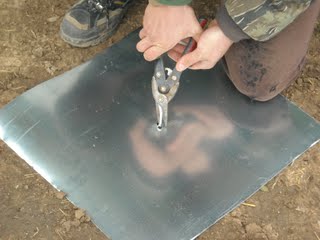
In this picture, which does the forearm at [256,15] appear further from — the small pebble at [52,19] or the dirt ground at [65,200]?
the small pebble at [52,19]

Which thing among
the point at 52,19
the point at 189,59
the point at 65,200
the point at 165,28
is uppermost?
the point at 165,28

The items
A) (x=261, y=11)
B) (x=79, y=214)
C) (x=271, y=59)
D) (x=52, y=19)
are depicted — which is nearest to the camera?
(x=261, y=11)

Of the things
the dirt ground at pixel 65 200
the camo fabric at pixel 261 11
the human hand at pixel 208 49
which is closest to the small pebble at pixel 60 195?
the dirt ground at pixel 65 200

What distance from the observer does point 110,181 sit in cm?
169

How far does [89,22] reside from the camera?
2.06 m

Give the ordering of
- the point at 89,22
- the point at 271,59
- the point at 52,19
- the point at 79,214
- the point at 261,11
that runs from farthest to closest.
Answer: the point at 52,19 < the point at 89,22 < the point at 271,59 < the point at 79,214 < the point at 261,11

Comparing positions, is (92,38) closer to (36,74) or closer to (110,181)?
(36,74)

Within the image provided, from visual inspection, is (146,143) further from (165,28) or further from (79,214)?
(165,28)

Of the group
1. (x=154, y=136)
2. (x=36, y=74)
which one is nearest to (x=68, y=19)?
(x=36, y=74)

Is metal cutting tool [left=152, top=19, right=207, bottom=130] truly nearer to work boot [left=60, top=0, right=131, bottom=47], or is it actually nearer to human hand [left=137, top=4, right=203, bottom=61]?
human hand [left=137, top=4, right=203, bottom=61]

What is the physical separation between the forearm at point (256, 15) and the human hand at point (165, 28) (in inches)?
3.9

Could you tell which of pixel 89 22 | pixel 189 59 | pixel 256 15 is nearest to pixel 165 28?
pixel 189 59

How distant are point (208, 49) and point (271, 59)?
0.30 metres

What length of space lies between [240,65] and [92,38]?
65 centimetres
